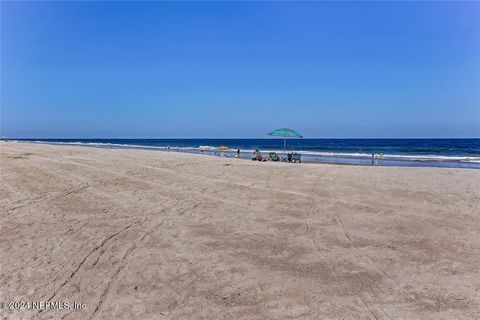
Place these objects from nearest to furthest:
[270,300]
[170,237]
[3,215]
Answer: [270,300] → [170,237] → [3,215]

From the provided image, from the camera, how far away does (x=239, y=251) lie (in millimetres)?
5453

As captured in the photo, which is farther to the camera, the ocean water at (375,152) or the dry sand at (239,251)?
the ocean water at (375,152)

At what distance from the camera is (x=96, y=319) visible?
143 inches

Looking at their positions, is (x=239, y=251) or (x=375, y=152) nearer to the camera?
(x=239, y=251)

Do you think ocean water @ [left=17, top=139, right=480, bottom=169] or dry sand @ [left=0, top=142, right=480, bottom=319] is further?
ocean water @ [left=17, top=139, right=480, bottom=169]

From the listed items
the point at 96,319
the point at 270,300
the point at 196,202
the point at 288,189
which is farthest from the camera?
the point at 288,189

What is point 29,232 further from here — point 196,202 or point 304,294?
point 304,294

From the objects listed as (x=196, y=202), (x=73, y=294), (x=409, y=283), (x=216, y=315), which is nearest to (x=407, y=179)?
(x=196, y=202)

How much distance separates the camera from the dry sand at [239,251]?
3.94m

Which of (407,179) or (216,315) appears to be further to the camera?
(407,179)

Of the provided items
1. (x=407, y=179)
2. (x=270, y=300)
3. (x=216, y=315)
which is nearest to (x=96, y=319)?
(x=216, y=315)

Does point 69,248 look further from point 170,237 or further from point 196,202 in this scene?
point 196,202

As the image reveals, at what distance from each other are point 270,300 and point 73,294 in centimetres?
236

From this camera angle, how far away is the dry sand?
394 centimetres
